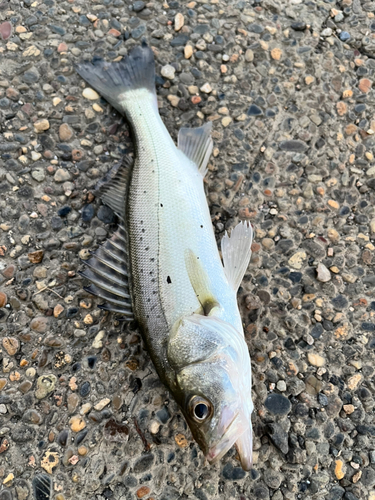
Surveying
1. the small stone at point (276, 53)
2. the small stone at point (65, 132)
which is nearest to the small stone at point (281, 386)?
the small stone at point (65, 132)

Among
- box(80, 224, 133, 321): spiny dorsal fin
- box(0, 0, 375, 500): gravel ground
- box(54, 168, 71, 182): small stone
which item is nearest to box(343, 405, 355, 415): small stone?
box(0, 0, 375, 500): gravel ground

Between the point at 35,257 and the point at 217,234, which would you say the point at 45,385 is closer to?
the point at 35,257

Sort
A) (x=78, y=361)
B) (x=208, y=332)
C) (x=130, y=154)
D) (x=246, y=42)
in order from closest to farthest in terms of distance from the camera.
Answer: (x=208, y=332), (x=78, y=361), (x=130, y=154), (x=246, y=42)

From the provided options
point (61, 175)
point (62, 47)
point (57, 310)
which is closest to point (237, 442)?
point (57, 310)

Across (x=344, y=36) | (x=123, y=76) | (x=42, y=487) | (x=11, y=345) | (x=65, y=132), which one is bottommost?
(x=42, y=487)

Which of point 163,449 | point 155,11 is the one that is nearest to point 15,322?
point 163,449

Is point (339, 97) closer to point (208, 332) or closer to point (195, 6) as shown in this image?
point (195, 6)

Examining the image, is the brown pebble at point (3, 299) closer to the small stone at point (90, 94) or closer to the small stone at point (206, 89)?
the small stone at point (90, 94)
